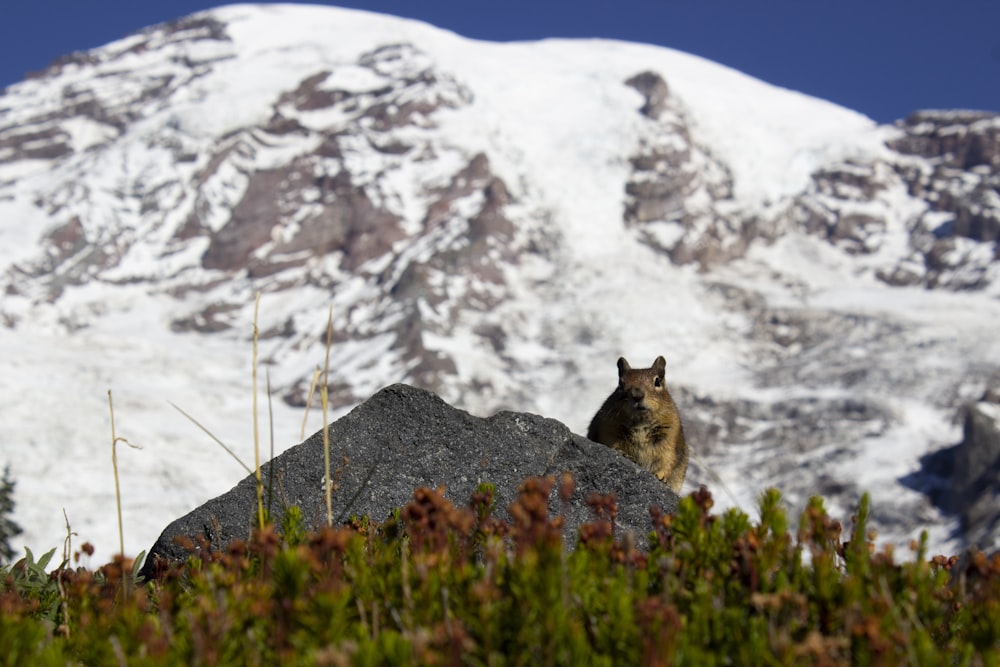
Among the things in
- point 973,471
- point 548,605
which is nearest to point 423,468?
point 548,605

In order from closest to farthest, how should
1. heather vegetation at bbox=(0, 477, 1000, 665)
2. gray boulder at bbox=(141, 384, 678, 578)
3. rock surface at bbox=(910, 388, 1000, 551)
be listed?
heather vegetation at bbox=(0, 477, 1000, 665) → gray boulder at bbox=(141, 384, 678, 578) → rock surface at bbox=(910, 388, 1000, 551)

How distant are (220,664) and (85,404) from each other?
14824 centimetres

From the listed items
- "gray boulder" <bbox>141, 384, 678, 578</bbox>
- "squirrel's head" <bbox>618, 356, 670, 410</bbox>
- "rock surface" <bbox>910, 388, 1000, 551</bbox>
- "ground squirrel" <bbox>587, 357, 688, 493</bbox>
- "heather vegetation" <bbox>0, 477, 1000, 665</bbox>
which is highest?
"rock surface" <bbox>910, 388, 1000, 551</bbox>

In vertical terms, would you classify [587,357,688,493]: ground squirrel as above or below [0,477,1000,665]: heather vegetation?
above

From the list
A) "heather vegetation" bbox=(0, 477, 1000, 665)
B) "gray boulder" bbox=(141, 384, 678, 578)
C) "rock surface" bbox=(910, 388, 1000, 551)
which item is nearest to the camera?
"heather vegetation" bbox=(0, 477, 1000, 665)

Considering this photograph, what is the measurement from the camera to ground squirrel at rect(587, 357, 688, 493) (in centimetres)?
929

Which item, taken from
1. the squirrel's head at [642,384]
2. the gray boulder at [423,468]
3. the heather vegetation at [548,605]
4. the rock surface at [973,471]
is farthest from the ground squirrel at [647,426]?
the rock surface at [973,471]

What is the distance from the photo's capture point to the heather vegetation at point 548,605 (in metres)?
2.82

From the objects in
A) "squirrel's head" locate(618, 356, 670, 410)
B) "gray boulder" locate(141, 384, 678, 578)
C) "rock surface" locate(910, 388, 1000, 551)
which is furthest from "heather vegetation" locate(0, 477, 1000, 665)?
"rock surface" locate(910, 388, 1000, 551)

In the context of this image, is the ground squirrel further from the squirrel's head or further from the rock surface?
the rock surface

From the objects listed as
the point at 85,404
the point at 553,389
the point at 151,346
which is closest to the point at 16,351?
the point at 151,346

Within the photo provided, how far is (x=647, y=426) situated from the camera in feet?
30.8

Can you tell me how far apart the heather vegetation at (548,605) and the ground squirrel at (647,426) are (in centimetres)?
492

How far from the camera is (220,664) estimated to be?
2961mm
